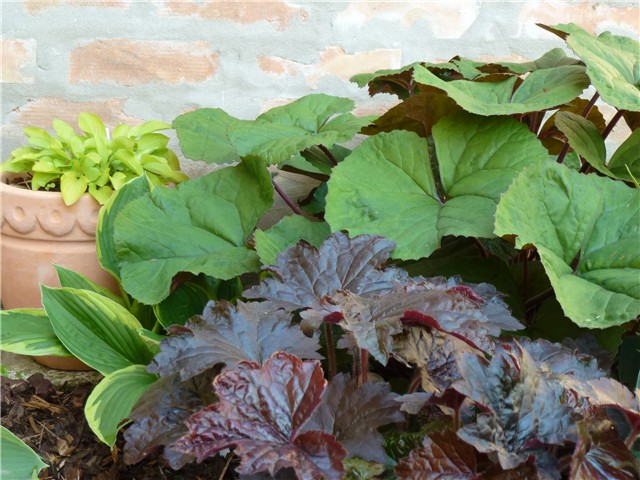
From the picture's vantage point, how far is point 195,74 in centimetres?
177

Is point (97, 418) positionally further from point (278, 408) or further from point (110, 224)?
point (278, 408)

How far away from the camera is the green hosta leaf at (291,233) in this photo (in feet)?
4.05

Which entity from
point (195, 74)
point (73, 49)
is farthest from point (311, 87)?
point (73, 49)

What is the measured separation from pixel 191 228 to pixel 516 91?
28.7 inches

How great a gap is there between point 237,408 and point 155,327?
0.82m

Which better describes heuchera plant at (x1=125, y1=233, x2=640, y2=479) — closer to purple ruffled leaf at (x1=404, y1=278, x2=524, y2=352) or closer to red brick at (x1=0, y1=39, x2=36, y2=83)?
purple ruffled leaf at (x1=404, y1=278, x2=524, y2=352)

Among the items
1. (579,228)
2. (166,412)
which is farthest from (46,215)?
(579,228)

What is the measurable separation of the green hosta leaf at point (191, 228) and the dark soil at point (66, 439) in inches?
12.0

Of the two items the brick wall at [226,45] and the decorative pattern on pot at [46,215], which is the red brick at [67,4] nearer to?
the brick wall at [226,45]

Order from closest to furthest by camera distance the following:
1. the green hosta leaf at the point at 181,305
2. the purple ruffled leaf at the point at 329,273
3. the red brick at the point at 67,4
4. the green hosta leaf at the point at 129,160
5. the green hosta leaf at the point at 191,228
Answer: the purple ruffled leaf at the point at 329,273, the green hosta leaf at the point at 191,228, the green hosta leaf at the point at 181,305, the green hosta leaf at the point at 129,160, the red brick at the point at 67,4

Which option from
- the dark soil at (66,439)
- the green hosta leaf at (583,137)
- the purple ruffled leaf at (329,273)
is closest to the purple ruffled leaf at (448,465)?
the purple ruffled leaf at (329,273)

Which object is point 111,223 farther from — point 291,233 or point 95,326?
point 291,233

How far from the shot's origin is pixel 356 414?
792 mm

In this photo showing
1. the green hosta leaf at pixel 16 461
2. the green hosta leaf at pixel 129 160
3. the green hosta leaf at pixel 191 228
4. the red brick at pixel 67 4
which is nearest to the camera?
the green hosta leaf at pixel 16 461
